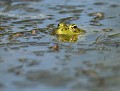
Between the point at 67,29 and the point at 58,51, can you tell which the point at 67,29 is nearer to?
the point at 67,29

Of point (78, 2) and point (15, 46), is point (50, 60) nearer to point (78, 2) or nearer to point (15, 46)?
point (15, 46)

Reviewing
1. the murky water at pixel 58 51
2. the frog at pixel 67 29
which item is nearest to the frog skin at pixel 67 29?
the frog at pixel 67 29

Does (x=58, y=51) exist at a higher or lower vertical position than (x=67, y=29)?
lower

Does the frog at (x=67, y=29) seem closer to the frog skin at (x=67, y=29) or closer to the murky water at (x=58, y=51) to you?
the frog skin at (x=67, y=29)

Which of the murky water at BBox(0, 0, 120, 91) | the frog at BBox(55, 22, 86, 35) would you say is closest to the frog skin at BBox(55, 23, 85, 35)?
Answer: the frog at BBox(55, 22, 86, 35)

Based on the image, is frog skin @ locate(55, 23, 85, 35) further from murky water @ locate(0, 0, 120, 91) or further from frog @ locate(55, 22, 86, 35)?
murky water @ locate(0, 0, 120, 91)

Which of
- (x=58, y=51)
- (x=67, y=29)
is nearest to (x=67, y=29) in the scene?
(x=67, y=29)

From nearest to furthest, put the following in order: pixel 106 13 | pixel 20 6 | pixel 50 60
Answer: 1. pixel 50 60
2. pixel 106 13
3. pixel 20 6

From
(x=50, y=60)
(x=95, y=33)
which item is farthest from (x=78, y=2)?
(x=50, y=60)
